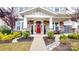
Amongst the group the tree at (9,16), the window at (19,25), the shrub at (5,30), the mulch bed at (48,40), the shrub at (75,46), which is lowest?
the shrub at (75,46)

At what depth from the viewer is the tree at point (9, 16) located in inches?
127

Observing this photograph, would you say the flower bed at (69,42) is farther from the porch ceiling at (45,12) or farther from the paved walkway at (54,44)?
the porch ceiling at (45,12)

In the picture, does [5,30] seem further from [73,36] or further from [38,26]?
[73,36]

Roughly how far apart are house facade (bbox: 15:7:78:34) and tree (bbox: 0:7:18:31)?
0.07 m

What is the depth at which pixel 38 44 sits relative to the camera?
10.6 ft

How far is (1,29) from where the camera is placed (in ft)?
10.5

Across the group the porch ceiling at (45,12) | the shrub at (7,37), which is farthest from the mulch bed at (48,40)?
the shrub at (7,37)

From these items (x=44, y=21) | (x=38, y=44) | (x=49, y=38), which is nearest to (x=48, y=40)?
(x=49, y=38)

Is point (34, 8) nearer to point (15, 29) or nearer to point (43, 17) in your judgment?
point (43, 17)

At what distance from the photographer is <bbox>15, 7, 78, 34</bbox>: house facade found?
3.21 meters

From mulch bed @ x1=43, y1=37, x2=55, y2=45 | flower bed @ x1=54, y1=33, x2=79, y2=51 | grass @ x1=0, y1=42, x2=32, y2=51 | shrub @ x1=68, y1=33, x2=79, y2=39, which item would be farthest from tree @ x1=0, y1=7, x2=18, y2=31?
shrub @ x1=68, y1=33, x2=79, y2=39

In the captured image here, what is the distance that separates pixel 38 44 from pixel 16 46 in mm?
332

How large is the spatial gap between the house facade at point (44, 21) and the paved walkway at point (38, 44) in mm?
77

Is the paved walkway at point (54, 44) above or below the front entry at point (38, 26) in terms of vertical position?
below
